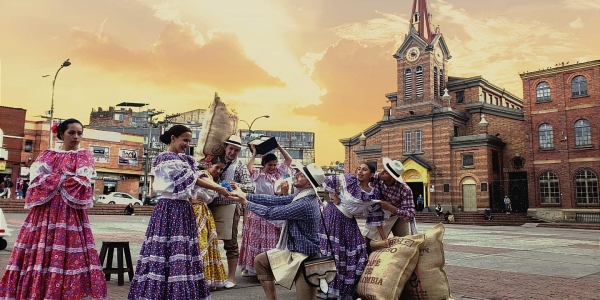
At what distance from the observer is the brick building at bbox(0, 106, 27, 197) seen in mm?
40625

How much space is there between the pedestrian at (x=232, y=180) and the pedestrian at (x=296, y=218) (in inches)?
66.6

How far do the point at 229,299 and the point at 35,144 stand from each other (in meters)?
45.5

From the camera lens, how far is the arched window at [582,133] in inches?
1284

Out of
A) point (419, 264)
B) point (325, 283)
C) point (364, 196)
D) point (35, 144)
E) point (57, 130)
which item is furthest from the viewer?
point (35, 144)

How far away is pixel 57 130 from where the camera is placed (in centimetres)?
490

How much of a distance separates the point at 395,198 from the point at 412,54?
38.1 m

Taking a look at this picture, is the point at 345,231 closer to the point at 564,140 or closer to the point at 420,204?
the point at 564,140

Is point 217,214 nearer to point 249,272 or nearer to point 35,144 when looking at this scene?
point 249,272

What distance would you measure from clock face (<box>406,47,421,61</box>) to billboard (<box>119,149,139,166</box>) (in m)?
Answer: 30.4

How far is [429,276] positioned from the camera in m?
5.32

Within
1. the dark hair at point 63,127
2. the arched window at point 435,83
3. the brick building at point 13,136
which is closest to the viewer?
the dark hair at point 63,127

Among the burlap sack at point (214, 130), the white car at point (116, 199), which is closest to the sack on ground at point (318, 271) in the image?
the burlap sack at point (214, 130)

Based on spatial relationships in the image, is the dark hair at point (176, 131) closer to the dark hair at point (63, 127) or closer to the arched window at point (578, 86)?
the dark hair at point (63, 127)

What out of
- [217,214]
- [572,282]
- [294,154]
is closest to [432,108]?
[572,282]
